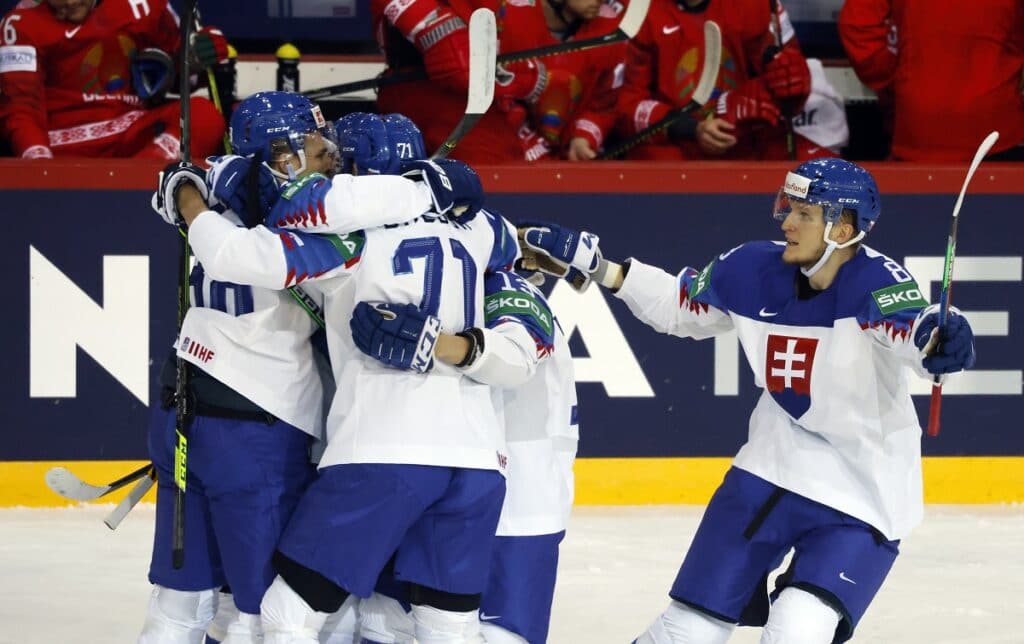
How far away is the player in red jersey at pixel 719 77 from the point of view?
575cm

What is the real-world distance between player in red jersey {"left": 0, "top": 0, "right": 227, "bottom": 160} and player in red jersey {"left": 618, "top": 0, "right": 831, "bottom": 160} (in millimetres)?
1437

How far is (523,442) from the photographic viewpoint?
10.5 ft

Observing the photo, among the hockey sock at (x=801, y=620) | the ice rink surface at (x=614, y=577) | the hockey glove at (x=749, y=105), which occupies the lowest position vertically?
the ice rink surface at (x=614, y=577)

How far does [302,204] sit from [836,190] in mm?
1058

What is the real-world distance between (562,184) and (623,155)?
727 mm

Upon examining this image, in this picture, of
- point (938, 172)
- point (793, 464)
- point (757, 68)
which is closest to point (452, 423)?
point (793, 464)

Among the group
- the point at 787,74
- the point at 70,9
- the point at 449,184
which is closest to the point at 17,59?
the point at 70,9

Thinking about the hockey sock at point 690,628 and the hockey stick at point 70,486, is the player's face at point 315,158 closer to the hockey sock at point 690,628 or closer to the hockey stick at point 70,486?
the hockey stick at point 70,486

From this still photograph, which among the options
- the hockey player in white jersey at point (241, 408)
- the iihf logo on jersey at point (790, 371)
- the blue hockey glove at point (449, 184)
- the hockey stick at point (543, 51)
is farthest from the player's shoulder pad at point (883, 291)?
the hockey stick at point (543, 51)

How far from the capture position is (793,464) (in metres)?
3.28

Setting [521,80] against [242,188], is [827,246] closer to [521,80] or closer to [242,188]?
[242,188]

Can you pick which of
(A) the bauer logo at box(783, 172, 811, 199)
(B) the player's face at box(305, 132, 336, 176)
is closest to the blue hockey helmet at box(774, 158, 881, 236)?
(A) the bauer logo at box(783, 172, 811, 199)

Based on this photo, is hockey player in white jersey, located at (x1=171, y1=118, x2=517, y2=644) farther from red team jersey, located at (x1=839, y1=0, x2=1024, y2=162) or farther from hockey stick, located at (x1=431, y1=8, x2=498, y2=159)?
red team jersey, located at (x1=839, y1=0, x2=1024, y2=162)

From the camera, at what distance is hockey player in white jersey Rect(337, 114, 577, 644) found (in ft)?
10.2
